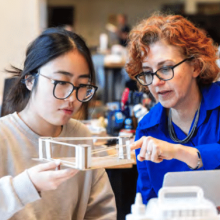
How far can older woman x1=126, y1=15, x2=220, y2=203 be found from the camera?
4.75ft

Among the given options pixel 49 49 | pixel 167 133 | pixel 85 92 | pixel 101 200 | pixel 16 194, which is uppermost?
pixel 49 49

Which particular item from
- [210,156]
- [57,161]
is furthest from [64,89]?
[210,156]

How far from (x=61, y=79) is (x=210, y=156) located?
564 mm

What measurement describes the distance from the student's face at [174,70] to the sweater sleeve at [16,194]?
24.4 inches

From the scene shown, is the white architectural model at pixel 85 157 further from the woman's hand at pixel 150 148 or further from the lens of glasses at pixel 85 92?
the lens of glasses at pixel 85 92

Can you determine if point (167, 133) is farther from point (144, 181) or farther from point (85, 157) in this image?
point (85, 157)

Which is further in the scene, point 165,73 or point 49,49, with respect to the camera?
point 165,73

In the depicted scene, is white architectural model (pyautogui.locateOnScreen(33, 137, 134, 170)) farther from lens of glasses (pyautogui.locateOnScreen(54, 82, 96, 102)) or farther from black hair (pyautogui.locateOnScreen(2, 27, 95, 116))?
black hair (pyautogui.locateOnScreen(2, 27, 95, 116))

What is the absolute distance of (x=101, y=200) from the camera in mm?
1399

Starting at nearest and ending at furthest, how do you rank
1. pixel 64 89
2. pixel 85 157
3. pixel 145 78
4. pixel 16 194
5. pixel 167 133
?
1. pixel 85 157
2. pixel 16 194
3. pixel 64 89
4. pixel 145 78
5. pixel 167 133

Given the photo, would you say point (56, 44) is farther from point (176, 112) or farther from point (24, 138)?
point (176, 112)

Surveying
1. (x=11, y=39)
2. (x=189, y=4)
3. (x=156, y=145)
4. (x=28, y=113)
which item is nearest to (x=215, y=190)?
(x=156, y=145)

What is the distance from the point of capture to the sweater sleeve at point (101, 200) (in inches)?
53.9

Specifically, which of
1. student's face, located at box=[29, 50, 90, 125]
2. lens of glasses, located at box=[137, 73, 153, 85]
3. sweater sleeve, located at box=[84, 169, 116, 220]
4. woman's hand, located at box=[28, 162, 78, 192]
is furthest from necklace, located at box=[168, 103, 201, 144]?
woman's hand, located at box=[28, 162, 78, 192]
